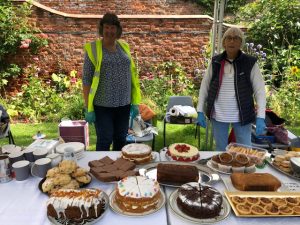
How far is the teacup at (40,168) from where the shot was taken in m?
2.13

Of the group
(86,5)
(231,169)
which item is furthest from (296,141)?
(86,5)

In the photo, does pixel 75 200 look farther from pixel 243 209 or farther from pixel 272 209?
pixel 272 209

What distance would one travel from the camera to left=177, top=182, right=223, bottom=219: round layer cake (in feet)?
5.57

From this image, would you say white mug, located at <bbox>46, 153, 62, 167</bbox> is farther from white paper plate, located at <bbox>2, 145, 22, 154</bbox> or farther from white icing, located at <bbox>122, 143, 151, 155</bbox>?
white icing, located at <bbox>122, 143, 151, 155</bbox>

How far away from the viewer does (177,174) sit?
2.05 meters

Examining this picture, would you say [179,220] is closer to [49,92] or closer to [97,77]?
[97,77]

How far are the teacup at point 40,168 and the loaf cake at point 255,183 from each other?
1.31 m

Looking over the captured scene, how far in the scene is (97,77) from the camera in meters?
2.97

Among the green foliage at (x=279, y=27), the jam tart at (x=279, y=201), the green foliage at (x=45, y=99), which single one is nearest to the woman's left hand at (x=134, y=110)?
the jam tart at (x=279, y=201)

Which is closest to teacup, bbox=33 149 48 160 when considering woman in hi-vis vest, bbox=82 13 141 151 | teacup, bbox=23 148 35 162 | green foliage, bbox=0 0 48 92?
teacup, bbox=23 148 35 162

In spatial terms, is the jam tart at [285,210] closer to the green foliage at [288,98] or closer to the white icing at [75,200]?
the white icing at [75,200]

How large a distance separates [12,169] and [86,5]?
26.5 feet

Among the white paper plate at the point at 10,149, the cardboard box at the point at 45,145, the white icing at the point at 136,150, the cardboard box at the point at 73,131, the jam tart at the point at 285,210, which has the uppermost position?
the cardboard box at the point at 45,145

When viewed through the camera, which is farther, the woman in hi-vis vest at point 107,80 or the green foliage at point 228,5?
the green foliage at point 228,5
